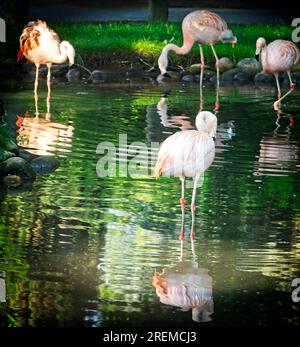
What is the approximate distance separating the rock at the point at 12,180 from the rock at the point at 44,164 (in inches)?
24.7

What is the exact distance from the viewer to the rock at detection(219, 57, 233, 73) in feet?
69.4

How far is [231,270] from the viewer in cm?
916

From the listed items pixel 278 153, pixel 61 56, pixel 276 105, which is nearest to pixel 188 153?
pixel 278 153

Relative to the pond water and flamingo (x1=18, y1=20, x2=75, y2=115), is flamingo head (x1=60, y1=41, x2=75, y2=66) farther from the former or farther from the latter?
the pond water

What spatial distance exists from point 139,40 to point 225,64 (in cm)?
170

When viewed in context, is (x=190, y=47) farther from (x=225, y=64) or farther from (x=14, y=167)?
(x=14, y=167)

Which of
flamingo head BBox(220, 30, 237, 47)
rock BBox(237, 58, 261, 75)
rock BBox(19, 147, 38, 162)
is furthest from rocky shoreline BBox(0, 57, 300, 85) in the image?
rock BBox(19, 147, 38, 162)

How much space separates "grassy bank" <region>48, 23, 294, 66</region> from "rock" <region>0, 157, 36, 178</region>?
9.10 metres

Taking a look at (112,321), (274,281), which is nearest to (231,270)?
(274,281)

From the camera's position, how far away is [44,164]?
42.3 ft

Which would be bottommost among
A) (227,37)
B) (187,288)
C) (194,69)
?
(187,288)

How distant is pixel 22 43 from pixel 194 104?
3698 mm

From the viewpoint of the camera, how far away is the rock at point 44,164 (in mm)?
12836

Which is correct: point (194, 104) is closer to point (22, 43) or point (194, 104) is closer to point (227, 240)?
point (22, 43)
